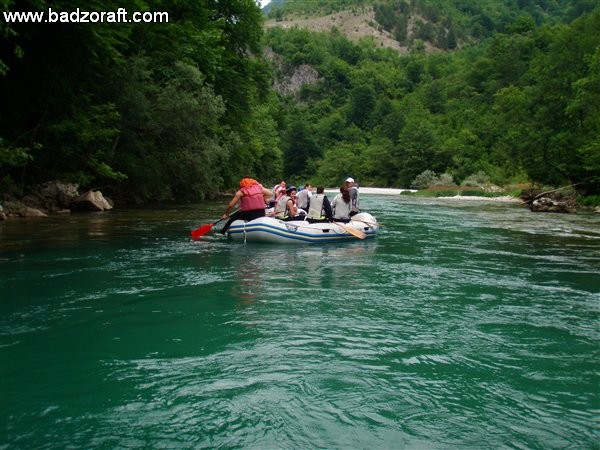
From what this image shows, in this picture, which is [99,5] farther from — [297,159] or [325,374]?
[297,159]

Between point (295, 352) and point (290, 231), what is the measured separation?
24.1 ft

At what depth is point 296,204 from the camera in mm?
14570

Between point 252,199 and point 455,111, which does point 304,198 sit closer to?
point 252,199

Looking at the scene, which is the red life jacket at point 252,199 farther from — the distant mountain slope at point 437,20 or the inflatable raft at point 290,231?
the distant mountain slope at point 437,20

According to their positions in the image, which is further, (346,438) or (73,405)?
(73,405)

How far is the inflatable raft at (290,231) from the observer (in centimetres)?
1248

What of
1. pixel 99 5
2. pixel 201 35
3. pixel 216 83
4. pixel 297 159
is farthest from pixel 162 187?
pixel 297 159

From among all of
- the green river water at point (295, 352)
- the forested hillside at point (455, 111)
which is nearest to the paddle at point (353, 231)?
the green river water at point (295, 352)

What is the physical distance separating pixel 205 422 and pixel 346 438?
37.6 inches

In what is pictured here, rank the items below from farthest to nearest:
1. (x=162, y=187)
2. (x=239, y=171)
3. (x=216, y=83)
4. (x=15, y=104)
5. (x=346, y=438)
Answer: (x=239, y=171)
(x=216, y=83)
(x=162, y=187)
(x=15, y=104)
(x=346, y=438)

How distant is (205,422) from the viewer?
389 cm

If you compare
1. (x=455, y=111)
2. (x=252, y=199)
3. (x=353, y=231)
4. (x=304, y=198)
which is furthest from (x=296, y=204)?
(x=455, y=111)

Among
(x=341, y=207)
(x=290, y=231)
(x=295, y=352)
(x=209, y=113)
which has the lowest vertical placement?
(x=295, y=352)

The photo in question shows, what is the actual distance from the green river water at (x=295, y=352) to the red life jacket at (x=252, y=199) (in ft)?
7.82
